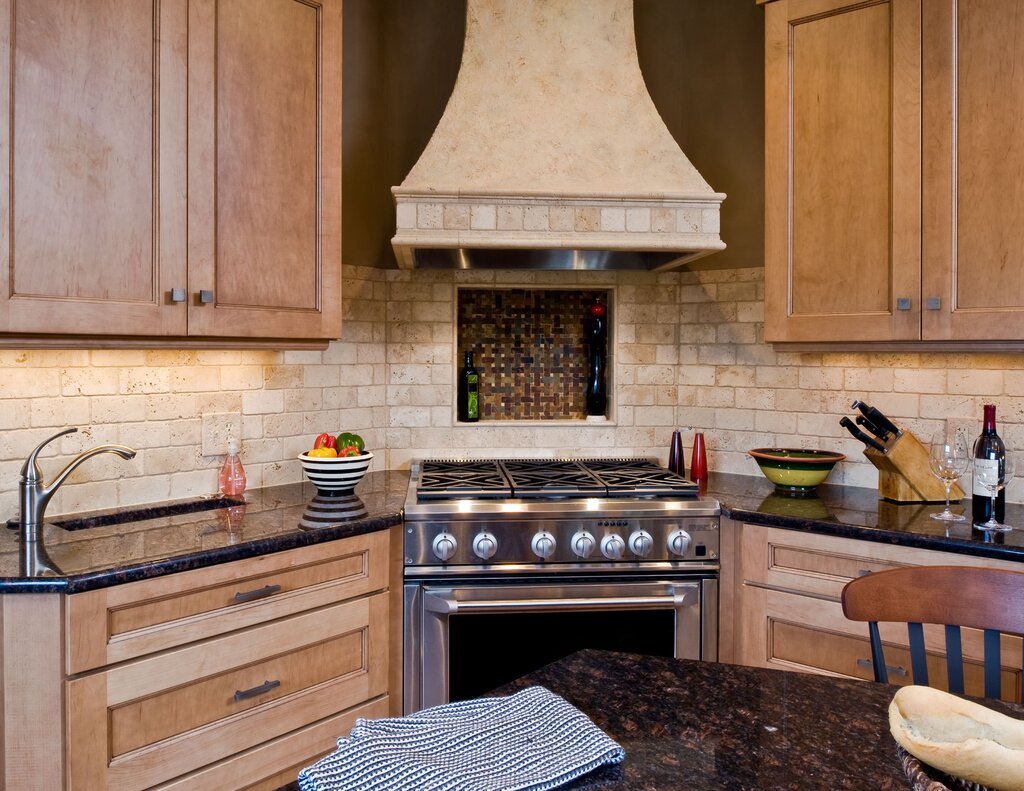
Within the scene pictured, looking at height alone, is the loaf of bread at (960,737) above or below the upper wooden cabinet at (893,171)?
below

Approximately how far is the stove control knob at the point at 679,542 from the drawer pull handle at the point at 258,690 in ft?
4.11

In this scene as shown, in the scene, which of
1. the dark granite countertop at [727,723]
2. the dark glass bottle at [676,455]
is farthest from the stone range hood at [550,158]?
the dark granite countertop at [727,723]

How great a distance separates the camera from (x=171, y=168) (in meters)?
2.12

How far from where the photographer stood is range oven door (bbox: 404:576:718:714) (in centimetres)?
247

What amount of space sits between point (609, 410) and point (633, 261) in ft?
2.17

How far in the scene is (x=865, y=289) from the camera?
2490 mm

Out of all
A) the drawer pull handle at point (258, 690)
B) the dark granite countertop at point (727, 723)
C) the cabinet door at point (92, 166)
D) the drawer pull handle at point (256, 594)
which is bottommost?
the drawer pull handle at point (258, 690)

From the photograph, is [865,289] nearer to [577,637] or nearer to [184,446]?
[577,637]

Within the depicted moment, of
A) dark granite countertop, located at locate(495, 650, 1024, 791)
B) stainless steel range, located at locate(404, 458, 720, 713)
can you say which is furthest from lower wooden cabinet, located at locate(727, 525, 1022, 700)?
dark granite countertop, located at locate(495, 650, 1024, 791)

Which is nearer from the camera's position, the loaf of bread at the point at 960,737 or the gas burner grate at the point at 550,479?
the loaf of bread at the point at 960,737

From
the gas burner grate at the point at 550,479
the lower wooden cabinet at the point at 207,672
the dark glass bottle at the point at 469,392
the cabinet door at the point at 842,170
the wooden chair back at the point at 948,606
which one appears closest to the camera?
the wooden chair back at the point at 948,606

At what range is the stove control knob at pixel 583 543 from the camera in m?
2.50

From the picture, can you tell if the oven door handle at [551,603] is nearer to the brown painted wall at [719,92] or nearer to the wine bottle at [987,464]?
the wine bottle at [987,464]

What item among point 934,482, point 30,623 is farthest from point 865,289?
point 30,623
